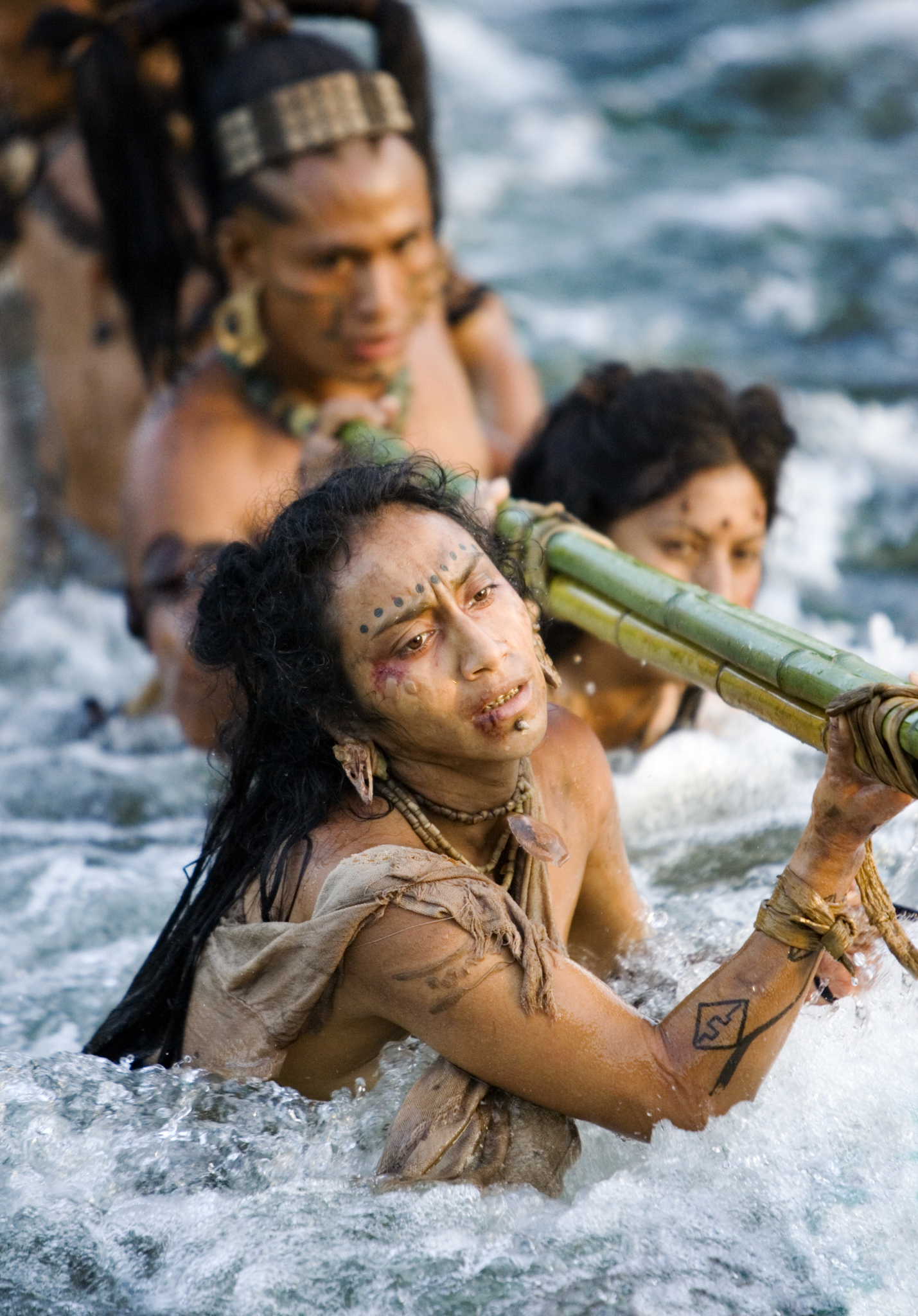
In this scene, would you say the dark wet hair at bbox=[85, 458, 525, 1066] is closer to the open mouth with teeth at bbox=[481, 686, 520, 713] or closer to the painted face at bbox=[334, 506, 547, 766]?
the painted face at bbox=[334, 506, 547, 766]

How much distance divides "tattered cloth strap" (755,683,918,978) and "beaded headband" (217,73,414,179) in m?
2.61

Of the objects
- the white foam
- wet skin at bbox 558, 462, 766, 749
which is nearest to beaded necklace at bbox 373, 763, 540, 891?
wet skin at bbox 558, 462, 766, 749

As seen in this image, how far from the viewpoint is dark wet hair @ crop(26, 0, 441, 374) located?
4492 millimetres

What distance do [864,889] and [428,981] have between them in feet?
1.86

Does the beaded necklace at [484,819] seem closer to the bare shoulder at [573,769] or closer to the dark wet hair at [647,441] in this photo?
the bare shoulder at [573,769]

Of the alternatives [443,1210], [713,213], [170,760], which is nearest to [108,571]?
[170,760]

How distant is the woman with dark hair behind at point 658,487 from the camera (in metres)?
3.30

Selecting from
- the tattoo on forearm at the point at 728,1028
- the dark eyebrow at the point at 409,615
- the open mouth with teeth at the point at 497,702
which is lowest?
the tattoo on forearm at the point at 728,1028

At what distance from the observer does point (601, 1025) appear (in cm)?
212

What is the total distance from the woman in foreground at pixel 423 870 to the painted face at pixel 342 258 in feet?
5.93

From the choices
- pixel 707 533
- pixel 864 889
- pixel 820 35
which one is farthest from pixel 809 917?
pixel 820 35

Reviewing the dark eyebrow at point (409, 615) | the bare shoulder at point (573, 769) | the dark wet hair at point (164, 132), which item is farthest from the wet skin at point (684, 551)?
the dark wet hair at point (164, 132)

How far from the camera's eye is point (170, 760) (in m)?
4.48

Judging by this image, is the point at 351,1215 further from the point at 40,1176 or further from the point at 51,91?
the point at 51,91
